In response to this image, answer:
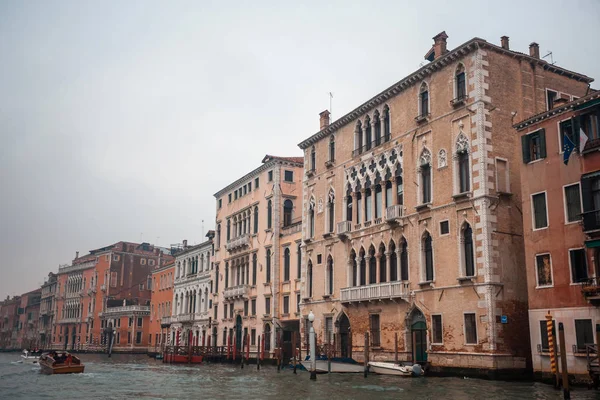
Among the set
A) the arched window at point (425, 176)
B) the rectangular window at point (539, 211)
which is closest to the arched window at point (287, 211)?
the arched window at point (425, 176)

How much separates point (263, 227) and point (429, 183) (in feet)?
64.8

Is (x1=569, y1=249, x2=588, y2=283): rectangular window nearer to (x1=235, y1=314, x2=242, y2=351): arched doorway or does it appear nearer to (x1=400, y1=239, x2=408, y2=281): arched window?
(x1=400, y1=239, x2=408, y2=281): arched window

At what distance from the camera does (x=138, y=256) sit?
84.9 meters

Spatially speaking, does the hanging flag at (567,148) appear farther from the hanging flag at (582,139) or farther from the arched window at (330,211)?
the arched window at (330,211)

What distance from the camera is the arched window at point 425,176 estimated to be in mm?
29656

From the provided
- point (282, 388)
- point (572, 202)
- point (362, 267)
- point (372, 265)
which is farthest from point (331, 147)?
point (572, 202)

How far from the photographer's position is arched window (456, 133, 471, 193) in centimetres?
2752

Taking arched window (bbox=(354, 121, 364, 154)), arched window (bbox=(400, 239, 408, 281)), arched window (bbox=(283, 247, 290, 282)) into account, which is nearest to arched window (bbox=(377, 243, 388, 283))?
arched window (bbox=(400, 239, 408, 281))

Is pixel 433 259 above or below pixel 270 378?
above

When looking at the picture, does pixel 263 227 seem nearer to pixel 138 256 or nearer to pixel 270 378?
pixel 270 378

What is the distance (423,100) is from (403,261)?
7390 millimetres

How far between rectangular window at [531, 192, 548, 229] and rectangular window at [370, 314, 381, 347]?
34.2 feet

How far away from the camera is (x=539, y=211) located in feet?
79.1

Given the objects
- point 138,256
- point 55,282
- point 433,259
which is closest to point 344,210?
point 433,259
